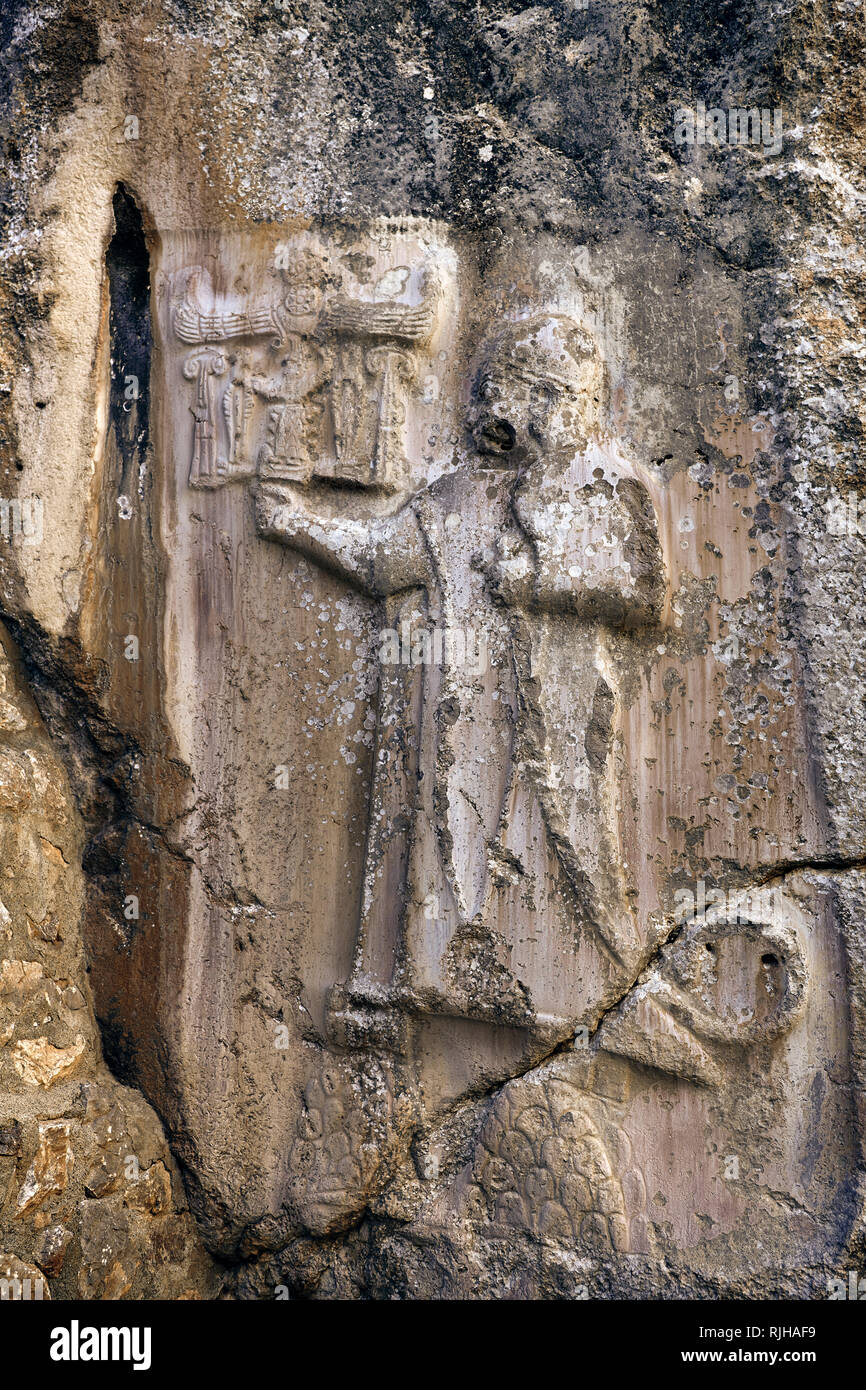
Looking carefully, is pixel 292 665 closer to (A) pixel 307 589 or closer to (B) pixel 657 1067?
(A) pixel 307 589

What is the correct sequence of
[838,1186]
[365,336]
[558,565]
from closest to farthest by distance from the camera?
[838,1186]
[558,565]
[365,336]

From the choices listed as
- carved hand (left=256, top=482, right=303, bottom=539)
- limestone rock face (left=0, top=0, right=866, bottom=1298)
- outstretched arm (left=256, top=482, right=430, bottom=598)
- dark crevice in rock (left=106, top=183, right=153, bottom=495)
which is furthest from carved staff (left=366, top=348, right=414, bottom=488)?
dark crevice in rock (left=106, top=183, right=153, bottom=495)

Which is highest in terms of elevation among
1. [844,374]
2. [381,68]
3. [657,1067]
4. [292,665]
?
[381,68]

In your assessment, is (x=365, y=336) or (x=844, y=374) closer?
(x=844, y=374)

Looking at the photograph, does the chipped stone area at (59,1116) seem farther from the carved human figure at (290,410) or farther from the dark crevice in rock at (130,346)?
the carved human figure at (290,410)

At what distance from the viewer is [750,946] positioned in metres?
3.82

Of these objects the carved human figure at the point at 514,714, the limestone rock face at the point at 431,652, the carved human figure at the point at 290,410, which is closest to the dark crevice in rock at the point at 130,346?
the limestone rock face at the point at 431,652

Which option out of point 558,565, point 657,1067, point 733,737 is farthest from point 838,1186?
point 558,565

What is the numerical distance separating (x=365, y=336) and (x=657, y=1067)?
235 cm

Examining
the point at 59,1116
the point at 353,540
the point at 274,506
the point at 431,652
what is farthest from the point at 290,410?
the point at 59,1116

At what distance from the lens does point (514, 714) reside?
3959mm

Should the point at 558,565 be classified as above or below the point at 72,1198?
above

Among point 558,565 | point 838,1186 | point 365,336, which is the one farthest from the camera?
point 365,336

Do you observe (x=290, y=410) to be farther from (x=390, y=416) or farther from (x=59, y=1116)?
(x=59, y=1116)
